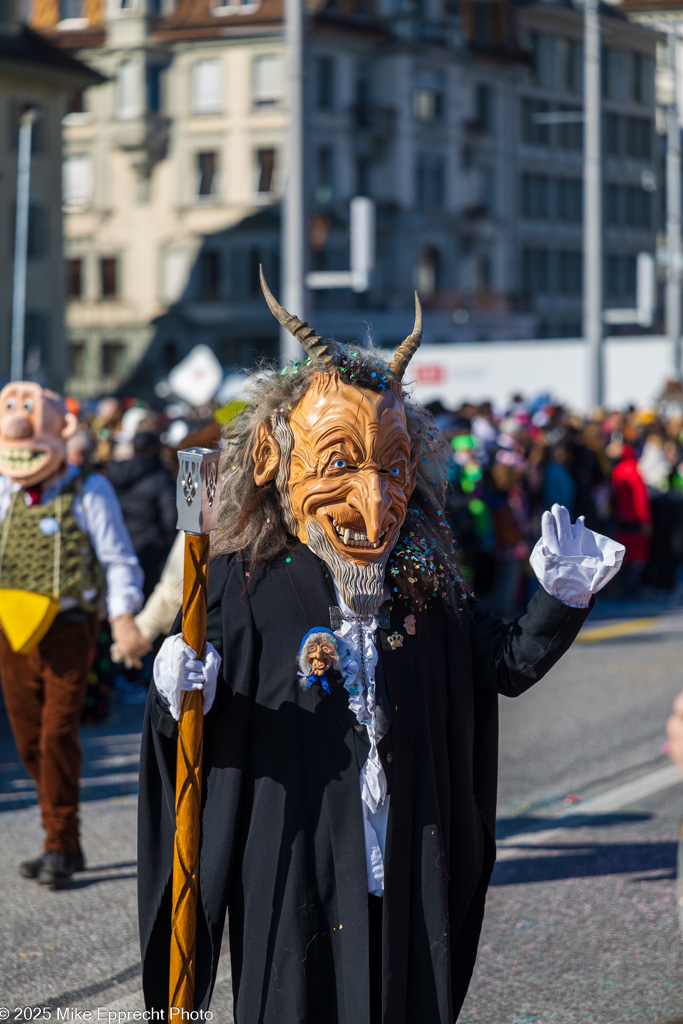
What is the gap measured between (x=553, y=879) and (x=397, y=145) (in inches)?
2019

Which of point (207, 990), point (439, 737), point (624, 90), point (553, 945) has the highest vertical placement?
point (624, 90)

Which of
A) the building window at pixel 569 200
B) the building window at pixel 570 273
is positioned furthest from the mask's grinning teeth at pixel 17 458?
the building window at pixel 569 200

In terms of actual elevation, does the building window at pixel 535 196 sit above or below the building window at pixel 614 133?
below

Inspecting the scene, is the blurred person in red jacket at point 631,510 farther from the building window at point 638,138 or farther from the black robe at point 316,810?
the building window at point 638,138

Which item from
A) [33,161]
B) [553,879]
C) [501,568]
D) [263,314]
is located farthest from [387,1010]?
[263,314]

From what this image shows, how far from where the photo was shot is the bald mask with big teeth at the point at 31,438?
5727 millimetres

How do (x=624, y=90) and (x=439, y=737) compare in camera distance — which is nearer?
(x=439, y=737)

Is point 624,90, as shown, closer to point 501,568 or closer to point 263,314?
point 263,314

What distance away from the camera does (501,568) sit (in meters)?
12.6

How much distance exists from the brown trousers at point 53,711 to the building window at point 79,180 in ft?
169

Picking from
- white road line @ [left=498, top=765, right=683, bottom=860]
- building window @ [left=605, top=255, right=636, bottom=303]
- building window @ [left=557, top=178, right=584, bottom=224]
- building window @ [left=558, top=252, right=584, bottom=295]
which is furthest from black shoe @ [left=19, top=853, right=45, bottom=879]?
building window @ [left=605, top=255, right=636, bottom=303]

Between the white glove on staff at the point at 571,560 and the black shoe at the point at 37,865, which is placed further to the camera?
the black shoe at the point at 37,865

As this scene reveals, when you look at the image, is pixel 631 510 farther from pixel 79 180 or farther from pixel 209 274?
pixel 79 180

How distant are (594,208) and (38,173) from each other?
2716cm
